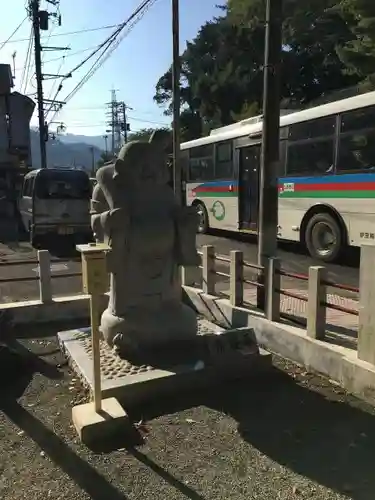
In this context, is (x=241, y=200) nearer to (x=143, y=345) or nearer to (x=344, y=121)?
(x=344, y=121)

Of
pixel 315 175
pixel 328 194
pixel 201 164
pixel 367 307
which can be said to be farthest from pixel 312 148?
pixel 367 307

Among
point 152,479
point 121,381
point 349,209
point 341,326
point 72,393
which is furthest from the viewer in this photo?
point 349,209

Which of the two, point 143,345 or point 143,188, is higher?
point 143,188

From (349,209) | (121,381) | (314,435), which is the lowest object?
(314,435)

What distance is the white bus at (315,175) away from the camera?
28.1ft

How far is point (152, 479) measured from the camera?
9.16 feet

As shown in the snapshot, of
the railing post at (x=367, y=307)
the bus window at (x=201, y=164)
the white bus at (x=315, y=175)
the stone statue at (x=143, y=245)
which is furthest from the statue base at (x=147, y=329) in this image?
the bus window at (x=201, y=164)

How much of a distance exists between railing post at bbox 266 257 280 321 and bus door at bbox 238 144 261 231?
22.1 ft

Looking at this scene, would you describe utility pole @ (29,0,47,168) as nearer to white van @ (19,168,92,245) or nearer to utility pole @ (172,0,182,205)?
white van @ (19,168,92,245)

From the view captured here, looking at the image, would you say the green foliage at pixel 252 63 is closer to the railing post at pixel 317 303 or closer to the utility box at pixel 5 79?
the utility box at pixel 5 79

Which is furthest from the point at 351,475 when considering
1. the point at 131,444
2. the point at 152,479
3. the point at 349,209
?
the point at 349,209

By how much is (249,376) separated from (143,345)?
1031 millimetres

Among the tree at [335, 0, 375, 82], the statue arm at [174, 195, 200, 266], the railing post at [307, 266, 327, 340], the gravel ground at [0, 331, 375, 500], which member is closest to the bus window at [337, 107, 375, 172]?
the tree at [335, 0, 375, 82]

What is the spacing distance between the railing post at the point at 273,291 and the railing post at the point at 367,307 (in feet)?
4.19
